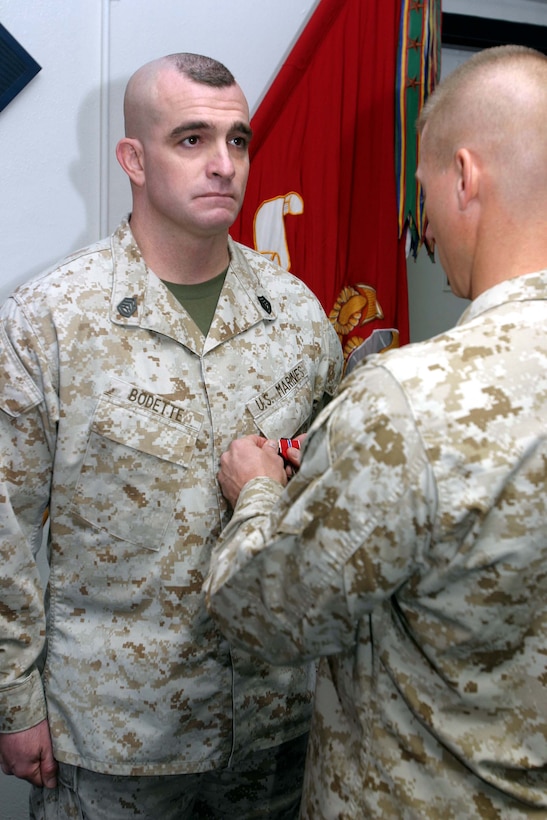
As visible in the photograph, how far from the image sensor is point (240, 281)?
1.47 m

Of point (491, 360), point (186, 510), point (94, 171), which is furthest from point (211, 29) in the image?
point (491, 360)

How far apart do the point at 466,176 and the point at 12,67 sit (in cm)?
125

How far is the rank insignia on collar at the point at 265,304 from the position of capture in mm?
1479

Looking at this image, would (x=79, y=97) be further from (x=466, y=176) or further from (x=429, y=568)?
(x=429, y=568)

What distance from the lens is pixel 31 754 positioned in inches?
51.2

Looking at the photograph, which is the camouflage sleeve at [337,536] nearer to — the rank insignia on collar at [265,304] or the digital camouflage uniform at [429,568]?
the digital camouflage uniform at [429,568]

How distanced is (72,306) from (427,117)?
63cm

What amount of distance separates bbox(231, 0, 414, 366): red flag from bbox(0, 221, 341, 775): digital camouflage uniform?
1.81 ft

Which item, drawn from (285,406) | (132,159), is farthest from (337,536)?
(132,159)

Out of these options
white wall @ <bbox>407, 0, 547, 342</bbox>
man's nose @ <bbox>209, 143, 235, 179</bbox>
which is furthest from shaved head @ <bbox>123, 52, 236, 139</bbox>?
white wall @ <bbox>407, 0, 547, 342</bbox>

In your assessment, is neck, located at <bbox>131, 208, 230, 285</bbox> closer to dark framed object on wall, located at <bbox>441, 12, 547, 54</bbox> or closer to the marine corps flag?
the marine corps flag

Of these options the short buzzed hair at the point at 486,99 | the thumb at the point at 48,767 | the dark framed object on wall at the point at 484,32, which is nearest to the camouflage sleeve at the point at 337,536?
the short buzzed hair at the point at 486,99

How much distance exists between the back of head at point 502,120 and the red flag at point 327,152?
877 mm

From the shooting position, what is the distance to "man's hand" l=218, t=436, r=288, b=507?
1.24 meters
